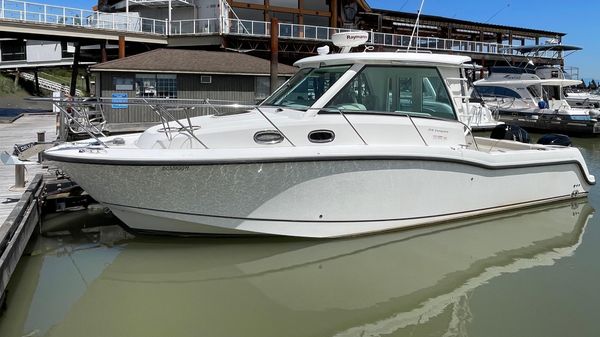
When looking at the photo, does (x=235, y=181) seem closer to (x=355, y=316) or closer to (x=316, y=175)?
(x=316, y=175)

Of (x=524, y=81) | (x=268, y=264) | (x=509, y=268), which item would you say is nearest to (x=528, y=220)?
(x=509, y=268)

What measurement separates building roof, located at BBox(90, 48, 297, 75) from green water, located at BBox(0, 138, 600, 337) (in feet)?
39.9

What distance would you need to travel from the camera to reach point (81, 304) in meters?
5.12

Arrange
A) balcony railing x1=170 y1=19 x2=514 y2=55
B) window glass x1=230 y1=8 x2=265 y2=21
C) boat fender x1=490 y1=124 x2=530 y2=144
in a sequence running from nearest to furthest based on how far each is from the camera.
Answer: boat fender x1=490 y1=124 x2=530 y2=144 < balcony railing x1=170 y1=19 x2=514 y2=55 < window glass x1=230 y1=8 x2=265 y2=21

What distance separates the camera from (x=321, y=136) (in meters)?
6.50

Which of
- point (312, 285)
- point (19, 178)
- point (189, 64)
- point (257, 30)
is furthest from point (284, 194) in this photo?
Result: point (257, 30)

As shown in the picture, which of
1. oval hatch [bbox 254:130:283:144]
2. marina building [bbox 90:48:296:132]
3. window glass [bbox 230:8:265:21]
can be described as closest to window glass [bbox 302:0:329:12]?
window glass [bbox 230:8:265:21]

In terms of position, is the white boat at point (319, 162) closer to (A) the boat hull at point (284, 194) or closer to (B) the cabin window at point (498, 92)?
(A) the boat hull at point (284, 194)

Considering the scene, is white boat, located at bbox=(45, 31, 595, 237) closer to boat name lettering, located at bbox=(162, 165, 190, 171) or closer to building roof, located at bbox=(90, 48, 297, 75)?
boat name lettering, located at bbox=(162, 165, 190, 171)

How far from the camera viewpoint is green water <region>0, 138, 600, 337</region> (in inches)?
186

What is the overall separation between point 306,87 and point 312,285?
2944mm

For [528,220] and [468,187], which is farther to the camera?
[528,220]

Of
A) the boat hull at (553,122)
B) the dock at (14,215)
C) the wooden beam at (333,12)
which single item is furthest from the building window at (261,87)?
the dock at (14,215)

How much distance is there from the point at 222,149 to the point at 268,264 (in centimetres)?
143
